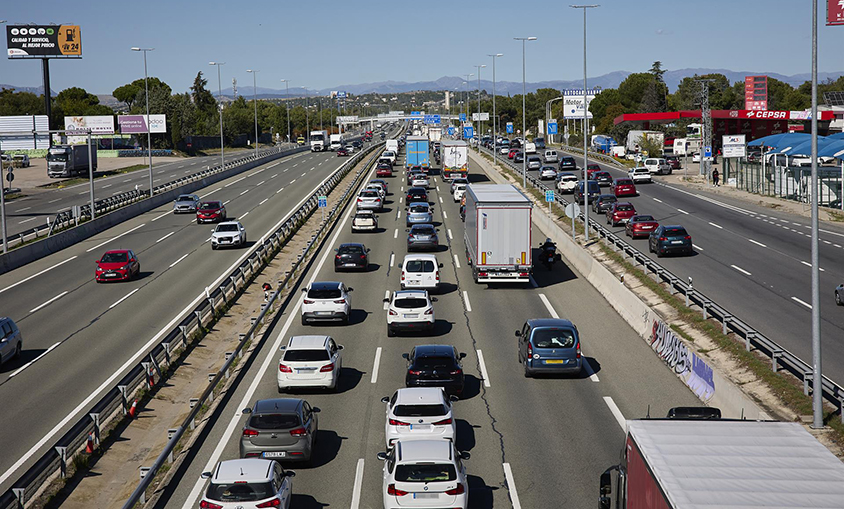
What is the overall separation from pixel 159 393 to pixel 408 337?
29.8 ft

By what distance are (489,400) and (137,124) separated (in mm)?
102212

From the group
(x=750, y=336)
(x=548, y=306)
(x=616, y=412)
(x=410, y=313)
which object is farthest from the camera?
(x=548, y=306)

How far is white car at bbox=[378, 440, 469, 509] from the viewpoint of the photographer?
47.9 feet

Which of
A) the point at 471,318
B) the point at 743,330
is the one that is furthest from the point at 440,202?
the point at 743,330

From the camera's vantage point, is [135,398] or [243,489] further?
[135,398]

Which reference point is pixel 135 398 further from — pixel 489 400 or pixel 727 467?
pixel 727 467

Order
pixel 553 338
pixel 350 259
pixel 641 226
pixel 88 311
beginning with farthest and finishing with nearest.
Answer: pixel 641 226, pixel 350 259, pixel 88 311, pixel 553 338

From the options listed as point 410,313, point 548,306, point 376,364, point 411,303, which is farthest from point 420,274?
point 376,364

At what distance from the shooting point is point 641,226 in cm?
4825

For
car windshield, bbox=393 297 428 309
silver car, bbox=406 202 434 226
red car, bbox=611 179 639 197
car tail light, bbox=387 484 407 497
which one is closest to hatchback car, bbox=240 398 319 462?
car tail light, bbox=387 484 407 497

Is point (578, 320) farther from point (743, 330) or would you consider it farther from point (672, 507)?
point (672, 507)

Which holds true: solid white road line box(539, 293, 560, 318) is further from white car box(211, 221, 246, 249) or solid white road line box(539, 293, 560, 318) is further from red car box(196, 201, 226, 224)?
red car box(196, 201, 226, 224)

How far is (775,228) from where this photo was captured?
50.7m

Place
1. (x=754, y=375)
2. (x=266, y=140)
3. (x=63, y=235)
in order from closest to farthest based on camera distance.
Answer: (x=754, y=375) → (x=63, y=235) → (x=266, y=140)
